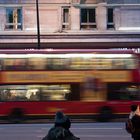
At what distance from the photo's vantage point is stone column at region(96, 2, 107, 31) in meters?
43.8

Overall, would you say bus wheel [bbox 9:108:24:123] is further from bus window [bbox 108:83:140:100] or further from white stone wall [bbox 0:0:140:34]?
white stone wall [bbox 0:0:140:34]

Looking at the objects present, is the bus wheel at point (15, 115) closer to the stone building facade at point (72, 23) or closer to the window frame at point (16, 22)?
the stone building facade at point (72, 23)

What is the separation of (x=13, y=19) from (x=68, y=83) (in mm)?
16893

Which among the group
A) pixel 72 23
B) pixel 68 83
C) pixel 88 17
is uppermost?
pixel 88 17

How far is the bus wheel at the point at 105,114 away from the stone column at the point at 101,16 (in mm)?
15986

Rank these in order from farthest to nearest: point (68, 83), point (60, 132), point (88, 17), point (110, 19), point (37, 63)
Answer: point (110, 19) < point (88, 17) < point (68, 83) < point (37, 63) < point (60, 132)

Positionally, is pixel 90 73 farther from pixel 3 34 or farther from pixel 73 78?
pixel 3 34

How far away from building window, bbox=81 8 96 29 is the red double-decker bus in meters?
15.7

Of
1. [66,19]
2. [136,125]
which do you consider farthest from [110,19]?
[136,125]

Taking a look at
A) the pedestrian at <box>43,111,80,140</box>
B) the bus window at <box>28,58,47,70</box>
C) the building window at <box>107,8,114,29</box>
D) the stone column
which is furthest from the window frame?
the pedestrian at <box>43,111,80,140</box>

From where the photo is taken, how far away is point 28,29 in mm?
43875

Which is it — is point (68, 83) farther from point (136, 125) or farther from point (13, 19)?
point (13, 19)

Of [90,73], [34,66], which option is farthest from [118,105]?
[34,66]

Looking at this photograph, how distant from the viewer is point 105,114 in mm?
28297
